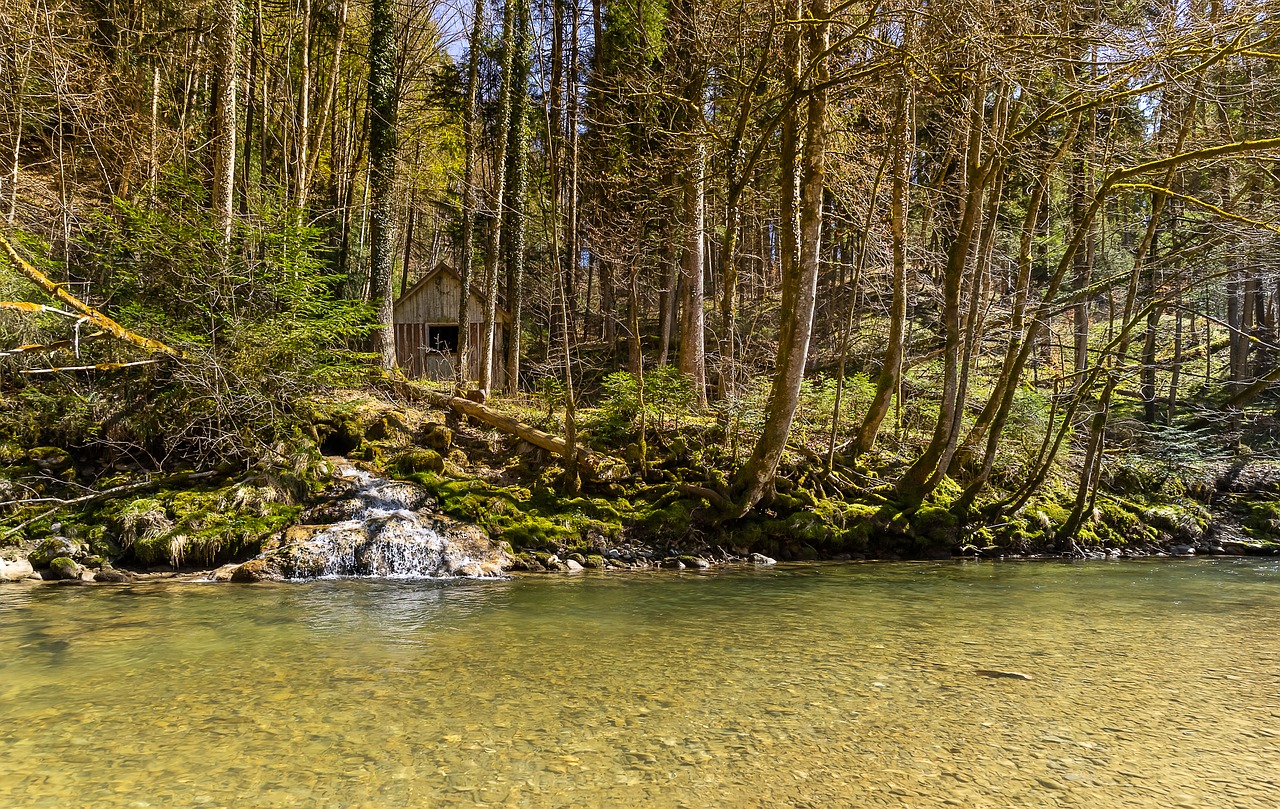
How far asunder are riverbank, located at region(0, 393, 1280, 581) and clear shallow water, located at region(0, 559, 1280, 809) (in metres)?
1.59

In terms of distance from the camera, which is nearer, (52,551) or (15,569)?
(15,569)

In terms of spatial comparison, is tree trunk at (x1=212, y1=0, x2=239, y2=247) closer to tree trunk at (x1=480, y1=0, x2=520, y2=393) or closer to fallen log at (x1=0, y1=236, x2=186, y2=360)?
fallen log at (x1=0, y1=236, x2=186, y2=360)

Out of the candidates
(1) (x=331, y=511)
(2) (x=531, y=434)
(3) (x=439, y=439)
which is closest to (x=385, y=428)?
(3) (x=439, y=439)

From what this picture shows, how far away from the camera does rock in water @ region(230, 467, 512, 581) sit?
9516mm

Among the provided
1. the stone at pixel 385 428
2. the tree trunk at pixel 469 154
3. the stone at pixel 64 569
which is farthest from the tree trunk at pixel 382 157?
the stone at pixel 64 569

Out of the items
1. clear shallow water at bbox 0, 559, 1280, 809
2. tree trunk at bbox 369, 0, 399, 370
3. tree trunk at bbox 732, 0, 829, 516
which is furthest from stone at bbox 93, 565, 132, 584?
tree trunk at bbox 732, 0, 829, 516

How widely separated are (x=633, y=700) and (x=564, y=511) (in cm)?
682

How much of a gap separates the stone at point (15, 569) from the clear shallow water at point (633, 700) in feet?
2.24

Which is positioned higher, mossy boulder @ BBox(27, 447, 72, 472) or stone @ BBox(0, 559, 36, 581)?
mossy boulder @ BBox(27, 447, 72, 472)

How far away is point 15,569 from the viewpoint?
8.74 metres

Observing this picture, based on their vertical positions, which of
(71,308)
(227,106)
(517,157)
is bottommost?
(71,308)

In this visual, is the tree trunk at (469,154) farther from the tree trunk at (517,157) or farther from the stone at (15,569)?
the stone at (15,569)

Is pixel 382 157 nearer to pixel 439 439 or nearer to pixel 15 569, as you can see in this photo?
pixel 439 439

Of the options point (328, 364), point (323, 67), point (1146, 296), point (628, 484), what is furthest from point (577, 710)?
point (323, 67)
